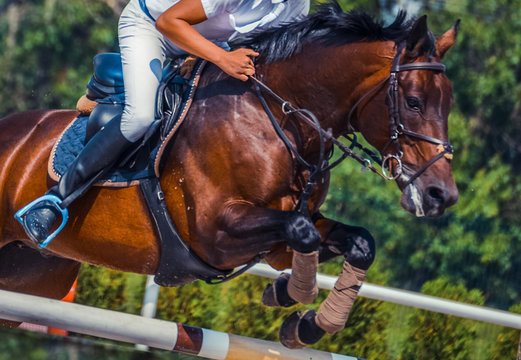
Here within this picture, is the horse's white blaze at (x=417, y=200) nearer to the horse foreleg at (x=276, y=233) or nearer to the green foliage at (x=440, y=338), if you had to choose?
the horse foreleg at (x=276, y=233)

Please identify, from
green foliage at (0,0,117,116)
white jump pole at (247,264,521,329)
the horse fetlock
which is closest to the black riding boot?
the horse fetlock

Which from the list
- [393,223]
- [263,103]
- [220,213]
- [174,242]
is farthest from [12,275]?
[393,223]

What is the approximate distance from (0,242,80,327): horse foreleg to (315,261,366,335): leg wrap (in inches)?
72.7

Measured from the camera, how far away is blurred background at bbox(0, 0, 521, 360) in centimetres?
575

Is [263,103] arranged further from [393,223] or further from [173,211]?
[393,223]

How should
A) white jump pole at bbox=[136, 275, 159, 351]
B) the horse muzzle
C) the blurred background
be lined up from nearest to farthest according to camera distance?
1. the horse muzzle
2. white jump pole at bbox=[136, 275, 159, 351]
3. the blurred background

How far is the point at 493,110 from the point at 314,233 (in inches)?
395

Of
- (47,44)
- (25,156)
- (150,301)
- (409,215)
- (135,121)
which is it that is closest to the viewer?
(135,121)

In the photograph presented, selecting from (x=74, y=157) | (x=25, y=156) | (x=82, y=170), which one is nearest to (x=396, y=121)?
(x=82, y=170)

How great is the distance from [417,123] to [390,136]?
13cm

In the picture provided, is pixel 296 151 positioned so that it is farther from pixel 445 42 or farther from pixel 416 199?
pixel 445 42

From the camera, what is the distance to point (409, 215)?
1098 centimetres

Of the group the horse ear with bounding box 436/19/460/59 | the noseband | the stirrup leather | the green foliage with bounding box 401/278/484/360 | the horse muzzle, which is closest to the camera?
the horse muzzle

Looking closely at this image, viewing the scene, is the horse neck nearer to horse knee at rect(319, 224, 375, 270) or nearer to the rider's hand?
the rider's hand
